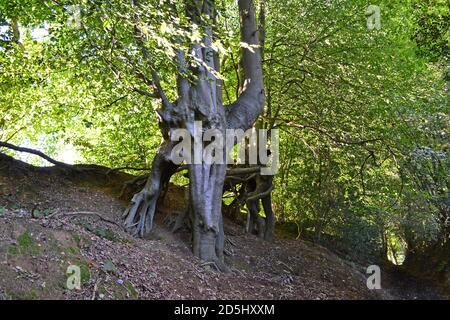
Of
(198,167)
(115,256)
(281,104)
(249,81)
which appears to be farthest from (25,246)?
(281,104)

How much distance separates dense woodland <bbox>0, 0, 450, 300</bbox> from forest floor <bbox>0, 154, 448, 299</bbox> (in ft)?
2.17

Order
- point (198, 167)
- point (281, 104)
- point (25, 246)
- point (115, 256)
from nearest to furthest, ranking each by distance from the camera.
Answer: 1. point (25, 246)
2. point (115, 256)
3. point (198, 167)
4. point (281, 104)

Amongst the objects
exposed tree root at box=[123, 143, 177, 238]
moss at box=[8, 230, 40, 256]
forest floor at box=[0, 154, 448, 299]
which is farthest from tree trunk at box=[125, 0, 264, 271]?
moss at box=[8, 230, 40, 256]

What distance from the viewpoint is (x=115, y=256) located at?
20.6 ft

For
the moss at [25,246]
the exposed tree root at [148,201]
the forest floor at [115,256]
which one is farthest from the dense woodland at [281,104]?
the moss at [25,246]

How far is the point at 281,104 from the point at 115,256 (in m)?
7.24

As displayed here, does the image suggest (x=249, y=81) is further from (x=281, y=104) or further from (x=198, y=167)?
(x=198, y=167)

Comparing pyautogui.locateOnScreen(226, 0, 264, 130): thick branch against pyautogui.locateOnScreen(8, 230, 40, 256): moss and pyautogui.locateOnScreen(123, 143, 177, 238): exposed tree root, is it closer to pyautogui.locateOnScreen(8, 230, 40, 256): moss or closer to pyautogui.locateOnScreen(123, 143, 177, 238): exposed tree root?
pyautogui.locateOnScreen(123, 143, 177, 238): exposed tree root

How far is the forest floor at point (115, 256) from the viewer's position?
16.7 ft

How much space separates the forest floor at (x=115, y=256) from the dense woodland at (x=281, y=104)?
662 millimetres

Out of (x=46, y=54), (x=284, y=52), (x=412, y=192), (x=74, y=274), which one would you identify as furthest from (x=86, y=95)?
(x=412, y=192)

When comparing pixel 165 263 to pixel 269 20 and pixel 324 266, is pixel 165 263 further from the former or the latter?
pixel 269 20

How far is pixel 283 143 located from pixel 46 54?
8.25 m

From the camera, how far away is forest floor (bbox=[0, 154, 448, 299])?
→ 16.7 feet
